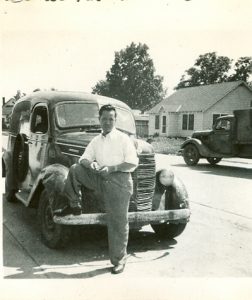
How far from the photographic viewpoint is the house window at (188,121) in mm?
28984

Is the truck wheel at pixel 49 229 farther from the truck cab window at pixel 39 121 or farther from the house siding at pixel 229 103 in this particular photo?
the house siding at pixel 229 103

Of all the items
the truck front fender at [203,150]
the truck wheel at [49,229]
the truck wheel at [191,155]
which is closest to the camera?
the truck wheel at [49,229]

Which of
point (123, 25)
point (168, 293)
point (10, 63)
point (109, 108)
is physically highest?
point (123, 25)

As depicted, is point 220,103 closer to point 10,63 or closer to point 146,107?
point 146,107

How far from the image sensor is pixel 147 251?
4930 millimetres

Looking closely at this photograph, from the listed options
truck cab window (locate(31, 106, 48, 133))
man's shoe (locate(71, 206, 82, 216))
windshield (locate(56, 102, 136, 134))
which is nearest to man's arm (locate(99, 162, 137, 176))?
man's shoe (locate(71, 206, 82, 216))

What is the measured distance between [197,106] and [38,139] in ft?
76.1

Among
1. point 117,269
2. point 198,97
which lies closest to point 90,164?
point 117,269

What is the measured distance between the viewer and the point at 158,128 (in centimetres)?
3297

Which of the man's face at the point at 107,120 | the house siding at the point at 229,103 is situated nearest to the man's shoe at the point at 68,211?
the man's face at the point at 107,120

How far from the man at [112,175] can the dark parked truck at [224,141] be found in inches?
368

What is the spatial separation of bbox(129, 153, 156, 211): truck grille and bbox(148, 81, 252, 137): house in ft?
74.0

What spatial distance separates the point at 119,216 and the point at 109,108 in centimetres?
110

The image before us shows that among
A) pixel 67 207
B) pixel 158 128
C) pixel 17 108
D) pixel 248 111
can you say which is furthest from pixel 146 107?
pixel 67 207
